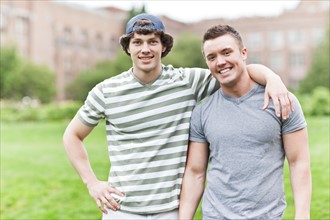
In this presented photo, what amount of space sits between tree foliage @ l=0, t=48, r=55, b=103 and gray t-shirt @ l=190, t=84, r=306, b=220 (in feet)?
101

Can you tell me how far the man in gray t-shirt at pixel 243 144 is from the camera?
7.96 ft

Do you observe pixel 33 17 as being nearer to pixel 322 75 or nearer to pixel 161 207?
pixel 322 75

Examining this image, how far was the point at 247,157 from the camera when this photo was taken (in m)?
2.43

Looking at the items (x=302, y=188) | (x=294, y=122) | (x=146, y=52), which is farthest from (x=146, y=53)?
(x=302, y=188)

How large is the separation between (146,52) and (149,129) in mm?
371

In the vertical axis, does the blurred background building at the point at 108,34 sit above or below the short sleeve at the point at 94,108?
above

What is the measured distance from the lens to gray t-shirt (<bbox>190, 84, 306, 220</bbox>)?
242cm

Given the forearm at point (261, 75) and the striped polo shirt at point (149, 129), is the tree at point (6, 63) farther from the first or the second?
the forearm at point (261, 75)

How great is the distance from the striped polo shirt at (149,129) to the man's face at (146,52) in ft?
0.27

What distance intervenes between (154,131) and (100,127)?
14865 millimetres

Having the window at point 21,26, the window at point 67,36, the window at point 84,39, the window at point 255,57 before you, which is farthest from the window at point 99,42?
the window at point 255,57

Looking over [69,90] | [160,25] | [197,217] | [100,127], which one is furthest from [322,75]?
[160,25]

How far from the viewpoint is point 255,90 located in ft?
8.29

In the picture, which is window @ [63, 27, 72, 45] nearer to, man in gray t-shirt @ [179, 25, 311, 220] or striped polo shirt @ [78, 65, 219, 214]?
striped polo shirt @ [78, 65, 219, 214]
